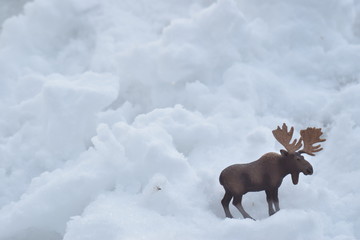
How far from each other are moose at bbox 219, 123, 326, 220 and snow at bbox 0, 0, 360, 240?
0.10 metres

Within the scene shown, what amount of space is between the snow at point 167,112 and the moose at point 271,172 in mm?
98

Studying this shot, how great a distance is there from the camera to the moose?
1.94m

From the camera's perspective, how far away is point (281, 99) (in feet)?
9.21

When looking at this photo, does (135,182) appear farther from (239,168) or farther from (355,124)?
(355,124)

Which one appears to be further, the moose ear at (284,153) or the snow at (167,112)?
the snow at (167,112)

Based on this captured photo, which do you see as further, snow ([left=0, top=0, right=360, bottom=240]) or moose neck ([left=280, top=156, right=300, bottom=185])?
snow ([left=0, top=0, right=360, bottom=240])

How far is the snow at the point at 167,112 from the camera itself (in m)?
2.05

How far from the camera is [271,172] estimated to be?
196 cm

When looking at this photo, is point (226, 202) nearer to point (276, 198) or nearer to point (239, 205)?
point (239, 205)

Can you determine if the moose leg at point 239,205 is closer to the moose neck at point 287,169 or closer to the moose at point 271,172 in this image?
the moose at point 271,172

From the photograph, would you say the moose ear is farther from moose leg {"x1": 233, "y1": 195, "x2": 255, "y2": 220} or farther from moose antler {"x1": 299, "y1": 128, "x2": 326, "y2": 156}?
moose leg {"x1": 233, "y1": 195, "x2": 255, "y2": 220}

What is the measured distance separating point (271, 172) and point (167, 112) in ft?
2.45

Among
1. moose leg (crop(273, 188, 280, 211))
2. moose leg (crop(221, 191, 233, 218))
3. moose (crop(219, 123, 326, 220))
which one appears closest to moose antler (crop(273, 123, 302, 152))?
moose (crop(219, 123, 326, 220))

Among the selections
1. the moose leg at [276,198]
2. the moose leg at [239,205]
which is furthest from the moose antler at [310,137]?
the moose leg at [239,205]
